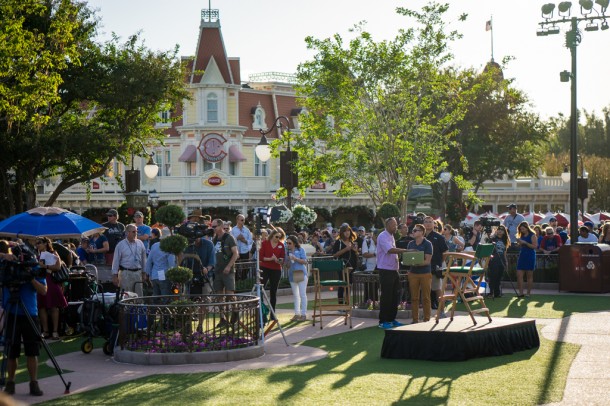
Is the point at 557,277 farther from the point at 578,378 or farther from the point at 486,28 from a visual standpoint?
the point at 486,28

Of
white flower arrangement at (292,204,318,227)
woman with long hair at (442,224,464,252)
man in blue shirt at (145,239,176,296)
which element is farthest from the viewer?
white flower arrangement at (292,204,318,227)

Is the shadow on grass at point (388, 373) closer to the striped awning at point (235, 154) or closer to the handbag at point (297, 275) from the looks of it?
the handbag at point (297, 275)

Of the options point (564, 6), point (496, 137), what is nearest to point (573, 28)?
point (564, 6)

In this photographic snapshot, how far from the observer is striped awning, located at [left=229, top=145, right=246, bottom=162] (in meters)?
62.6

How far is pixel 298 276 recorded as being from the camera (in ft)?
60.4

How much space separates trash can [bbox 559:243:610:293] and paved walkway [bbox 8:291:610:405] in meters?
6.33

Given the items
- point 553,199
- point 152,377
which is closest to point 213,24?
point 553,199

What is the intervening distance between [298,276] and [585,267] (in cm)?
866

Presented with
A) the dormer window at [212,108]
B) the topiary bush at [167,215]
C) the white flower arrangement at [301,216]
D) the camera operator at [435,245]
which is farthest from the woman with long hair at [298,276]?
the dormer window at [212,108]

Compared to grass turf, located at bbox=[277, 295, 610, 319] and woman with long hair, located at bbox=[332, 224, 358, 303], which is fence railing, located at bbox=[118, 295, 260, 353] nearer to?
grass turf, located at bbox=[277, 295, 610, 319]

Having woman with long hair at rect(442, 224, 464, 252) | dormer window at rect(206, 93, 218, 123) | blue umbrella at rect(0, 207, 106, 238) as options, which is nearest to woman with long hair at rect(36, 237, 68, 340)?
blue umbrella at rect(0, 207, 106, 238)

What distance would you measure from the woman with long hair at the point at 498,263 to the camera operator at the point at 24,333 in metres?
13.3

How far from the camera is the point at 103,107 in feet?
115

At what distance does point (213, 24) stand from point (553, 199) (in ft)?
90.3
